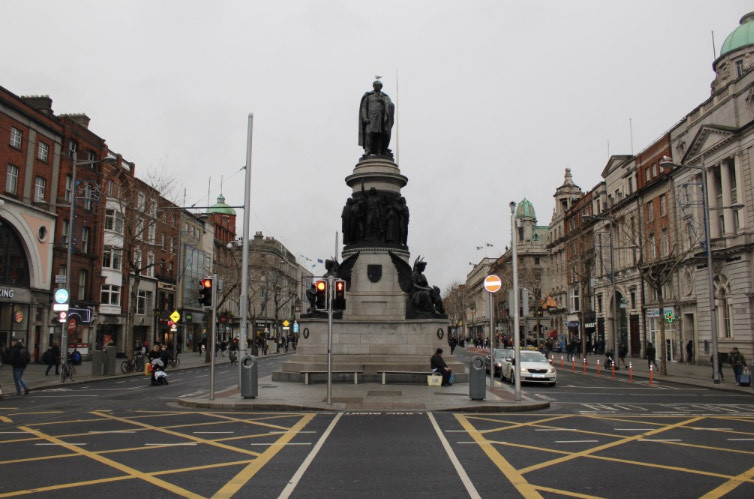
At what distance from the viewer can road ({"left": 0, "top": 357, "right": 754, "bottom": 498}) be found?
832 centimetres

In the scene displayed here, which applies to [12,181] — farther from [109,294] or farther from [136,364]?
[109,294]

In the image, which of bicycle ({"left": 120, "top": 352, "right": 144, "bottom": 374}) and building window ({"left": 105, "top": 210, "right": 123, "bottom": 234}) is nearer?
bicycle ({"left": 120, "top": 352, "right": 144, "bottom": 374})

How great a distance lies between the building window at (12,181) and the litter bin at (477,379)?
35.8 m

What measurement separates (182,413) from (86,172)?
131ft

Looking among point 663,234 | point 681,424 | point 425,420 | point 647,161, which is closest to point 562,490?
point 425,420

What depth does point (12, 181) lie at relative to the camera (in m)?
41.5

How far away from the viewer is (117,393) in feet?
77.0

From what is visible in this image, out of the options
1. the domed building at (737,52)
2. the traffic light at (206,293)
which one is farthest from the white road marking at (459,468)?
the domed building at (737,52)

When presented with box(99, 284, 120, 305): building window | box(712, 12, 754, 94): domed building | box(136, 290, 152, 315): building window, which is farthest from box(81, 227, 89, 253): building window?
box(712, 12, 754, 94): domed building

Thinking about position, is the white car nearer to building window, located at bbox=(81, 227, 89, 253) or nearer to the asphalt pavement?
the asphalt pavement

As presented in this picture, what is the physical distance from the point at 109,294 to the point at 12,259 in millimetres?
14312

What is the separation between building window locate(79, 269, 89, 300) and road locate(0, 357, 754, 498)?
1363 inches

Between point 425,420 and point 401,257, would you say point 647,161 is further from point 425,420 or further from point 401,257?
point 425,420

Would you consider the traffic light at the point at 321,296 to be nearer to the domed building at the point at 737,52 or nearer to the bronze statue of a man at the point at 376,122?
the bronze statue of a man at the point at 376,122
